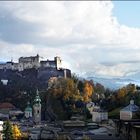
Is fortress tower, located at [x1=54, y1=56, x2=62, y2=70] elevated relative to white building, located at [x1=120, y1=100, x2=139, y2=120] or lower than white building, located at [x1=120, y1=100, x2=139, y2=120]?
elevated

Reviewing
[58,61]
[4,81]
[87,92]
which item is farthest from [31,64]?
[87,92]

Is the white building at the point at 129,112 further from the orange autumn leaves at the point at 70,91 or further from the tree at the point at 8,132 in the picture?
the orange autumn leaves at the point at 70,91

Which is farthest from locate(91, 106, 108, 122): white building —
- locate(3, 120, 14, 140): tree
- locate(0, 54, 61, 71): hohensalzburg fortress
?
locate(0, 54, 61, 71): hohensalzburg fortress

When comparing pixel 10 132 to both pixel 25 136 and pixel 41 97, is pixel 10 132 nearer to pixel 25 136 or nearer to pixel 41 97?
pixel 25 136

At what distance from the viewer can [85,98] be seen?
33781 mm

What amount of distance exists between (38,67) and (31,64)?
4.54 ft

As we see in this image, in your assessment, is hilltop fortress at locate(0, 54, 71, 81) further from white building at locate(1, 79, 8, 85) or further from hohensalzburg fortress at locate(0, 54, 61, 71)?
white building at locate(1, 79, 8, 85)

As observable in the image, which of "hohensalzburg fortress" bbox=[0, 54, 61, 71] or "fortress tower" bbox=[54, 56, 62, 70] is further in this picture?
"hohensalzburg fortress" bbox=[0, 54, 61, 71]

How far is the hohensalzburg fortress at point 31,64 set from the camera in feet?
150

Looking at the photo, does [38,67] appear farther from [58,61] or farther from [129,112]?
[129,112]

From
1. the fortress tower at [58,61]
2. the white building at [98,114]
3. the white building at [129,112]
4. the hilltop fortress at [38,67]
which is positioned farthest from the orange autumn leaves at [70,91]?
the fortress tower at [58,61]

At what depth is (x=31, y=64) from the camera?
4691 cm

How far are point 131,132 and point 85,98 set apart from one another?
15630mm

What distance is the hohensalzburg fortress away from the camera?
150 feet
